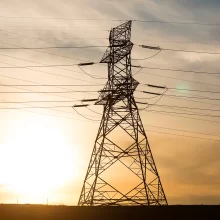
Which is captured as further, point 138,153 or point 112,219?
point 138,153

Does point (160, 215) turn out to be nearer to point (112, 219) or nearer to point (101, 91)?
point (112, 219)

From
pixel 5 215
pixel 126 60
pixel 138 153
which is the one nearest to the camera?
pixel 5 215

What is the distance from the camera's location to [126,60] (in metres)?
47.7

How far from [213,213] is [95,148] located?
1419 centimetres

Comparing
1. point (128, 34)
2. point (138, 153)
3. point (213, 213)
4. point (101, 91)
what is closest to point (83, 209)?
point (213, 213)

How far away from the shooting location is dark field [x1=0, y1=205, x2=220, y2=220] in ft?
95.4

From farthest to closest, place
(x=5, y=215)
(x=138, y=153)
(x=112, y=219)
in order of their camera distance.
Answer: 1. (x=138, y=153)
2. (x=112, y=219)
3. (x=5, y=215)

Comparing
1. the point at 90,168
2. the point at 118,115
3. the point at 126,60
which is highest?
the point at 126,60

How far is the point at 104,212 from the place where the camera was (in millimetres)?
31000

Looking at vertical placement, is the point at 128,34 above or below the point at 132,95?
above

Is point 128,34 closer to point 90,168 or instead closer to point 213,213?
point 90,168

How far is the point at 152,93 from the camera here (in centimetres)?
4747

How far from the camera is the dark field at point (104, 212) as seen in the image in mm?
29078

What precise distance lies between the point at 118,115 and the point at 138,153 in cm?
415
